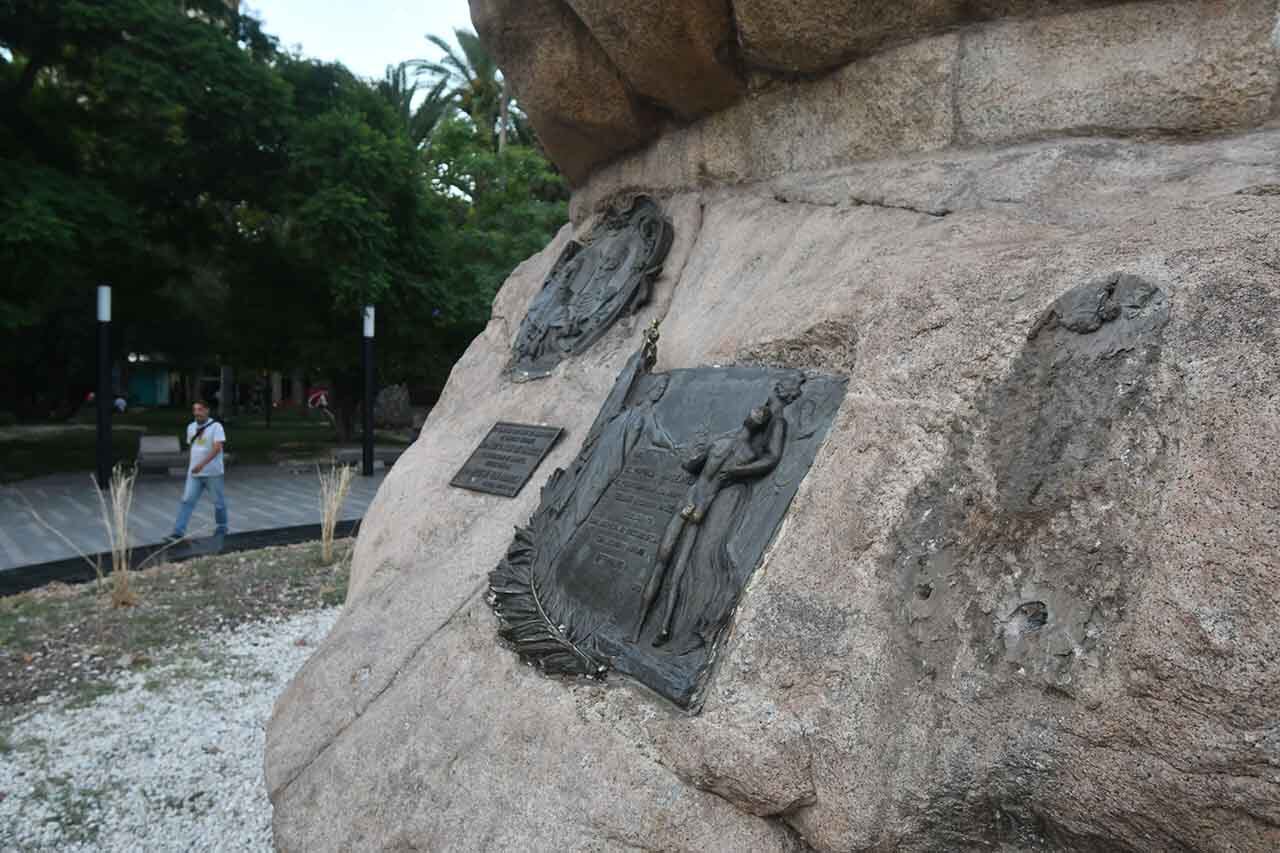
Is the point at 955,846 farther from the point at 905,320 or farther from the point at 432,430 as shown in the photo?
the point at 432,430

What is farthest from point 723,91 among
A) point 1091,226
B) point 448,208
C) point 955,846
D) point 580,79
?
point 448,208

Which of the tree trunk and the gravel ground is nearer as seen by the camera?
the gravel ground

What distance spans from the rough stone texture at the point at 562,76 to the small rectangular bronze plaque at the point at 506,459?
1486 millimetres

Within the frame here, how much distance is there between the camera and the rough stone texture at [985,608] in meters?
1.46

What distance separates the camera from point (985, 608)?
1702 millimetres

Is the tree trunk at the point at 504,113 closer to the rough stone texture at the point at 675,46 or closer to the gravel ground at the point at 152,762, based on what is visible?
the rough stone texture at the point at 675,46

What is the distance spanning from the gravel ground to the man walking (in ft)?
9.92

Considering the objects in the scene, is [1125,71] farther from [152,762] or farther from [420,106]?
[420,106]

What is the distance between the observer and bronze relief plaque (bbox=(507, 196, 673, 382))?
363 centimetres

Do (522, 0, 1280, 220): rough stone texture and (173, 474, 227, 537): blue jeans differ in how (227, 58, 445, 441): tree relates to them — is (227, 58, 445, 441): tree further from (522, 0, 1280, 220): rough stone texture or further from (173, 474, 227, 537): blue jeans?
(522, 0, 1280, 220): rough stone texture

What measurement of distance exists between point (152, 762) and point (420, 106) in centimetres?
2354

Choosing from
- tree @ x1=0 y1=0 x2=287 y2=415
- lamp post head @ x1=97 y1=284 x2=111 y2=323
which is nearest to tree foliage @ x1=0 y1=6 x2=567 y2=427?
tree @ x1=0 y1=0 x2=287 y2=415

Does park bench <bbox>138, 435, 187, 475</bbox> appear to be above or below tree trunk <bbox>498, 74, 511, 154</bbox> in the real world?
below

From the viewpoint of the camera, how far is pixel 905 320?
208cm
